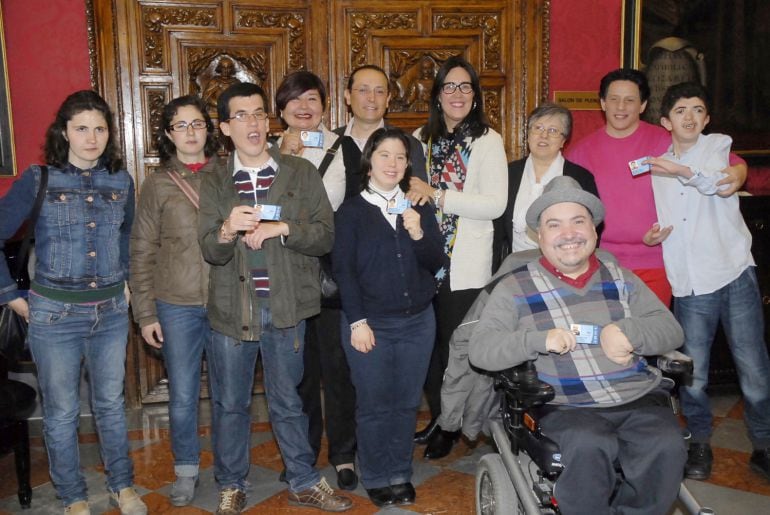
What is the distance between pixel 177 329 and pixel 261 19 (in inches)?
93.4

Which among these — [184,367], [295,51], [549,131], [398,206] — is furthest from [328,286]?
[295,51]

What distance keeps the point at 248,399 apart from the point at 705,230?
2167mm

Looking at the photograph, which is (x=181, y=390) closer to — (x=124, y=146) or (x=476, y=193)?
(x=476, y=193)

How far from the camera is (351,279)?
2.85 m

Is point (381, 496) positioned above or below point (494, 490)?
below

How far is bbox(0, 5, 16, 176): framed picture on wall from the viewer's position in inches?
162

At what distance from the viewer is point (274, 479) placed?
3.38 meters

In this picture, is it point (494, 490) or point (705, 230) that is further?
point (705, 230)

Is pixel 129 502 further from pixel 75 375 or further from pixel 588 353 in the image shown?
pixel 588 353

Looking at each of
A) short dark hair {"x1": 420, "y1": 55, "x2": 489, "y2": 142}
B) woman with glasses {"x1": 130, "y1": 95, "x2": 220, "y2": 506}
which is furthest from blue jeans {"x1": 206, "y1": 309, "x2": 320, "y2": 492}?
short dark hair {"x1": 420, "y1": 55, "x2": 489, "y2": 142}

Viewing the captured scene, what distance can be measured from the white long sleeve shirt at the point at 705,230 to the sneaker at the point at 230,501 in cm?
220

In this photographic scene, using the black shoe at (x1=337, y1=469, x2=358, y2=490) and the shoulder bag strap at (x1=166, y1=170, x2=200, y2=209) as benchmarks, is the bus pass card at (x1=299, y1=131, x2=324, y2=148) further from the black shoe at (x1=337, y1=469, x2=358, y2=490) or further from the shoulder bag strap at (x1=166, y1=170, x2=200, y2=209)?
the black shoe at (x1=337, y1=469, x2=358, y2=490)

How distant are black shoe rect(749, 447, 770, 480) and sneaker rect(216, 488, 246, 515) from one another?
2.39 m

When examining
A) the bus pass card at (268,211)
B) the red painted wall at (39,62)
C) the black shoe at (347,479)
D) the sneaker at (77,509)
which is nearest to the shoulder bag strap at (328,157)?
the bus pass card at (268,211)
